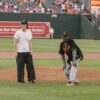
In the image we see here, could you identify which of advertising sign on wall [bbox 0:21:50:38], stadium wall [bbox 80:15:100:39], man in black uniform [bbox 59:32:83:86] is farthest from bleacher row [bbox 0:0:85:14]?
man in black uniform [bbox 59:32:83:86]

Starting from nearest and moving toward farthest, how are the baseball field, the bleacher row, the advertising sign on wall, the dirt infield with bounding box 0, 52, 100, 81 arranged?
1. the baseball field
2. the dirt infield with bounding box 0, 52, 100, 81
3. the advertising sign on wall
4. the bleacher row

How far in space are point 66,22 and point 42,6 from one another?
367cm

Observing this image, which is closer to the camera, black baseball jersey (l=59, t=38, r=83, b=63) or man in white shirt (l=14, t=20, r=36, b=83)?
black baseball jersey (l=59, t=38, r=83, b=63)

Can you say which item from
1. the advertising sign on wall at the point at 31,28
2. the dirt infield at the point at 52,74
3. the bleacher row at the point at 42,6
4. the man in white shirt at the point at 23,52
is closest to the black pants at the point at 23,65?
the man in white shirt at the point at 23,52

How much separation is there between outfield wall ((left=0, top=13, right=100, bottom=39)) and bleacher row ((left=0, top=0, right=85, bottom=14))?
1795 millimetres

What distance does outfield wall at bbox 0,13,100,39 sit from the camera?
43.6 m

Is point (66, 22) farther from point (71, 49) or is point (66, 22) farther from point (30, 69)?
point (71, 49)

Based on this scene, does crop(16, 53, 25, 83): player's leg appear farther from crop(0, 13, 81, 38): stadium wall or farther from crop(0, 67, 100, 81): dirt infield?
crop(0, 13, 81, 38): stadium wall

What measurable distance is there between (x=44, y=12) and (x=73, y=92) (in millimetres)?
33785

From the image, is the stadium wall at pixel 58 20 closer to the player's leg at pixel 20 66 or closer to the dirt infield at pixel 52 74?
the dirt infield at pixel 52 74

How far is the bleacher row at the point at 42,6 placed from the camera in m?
46.2

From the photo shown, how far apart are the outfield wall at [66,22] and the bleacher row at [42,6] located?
1795 millimetres

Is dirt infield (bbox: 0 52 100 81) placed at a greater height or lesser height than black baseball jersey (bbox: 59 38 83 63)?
lesser

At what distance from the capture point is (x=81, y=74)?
16375 millimetres
